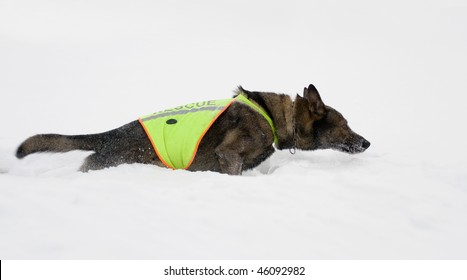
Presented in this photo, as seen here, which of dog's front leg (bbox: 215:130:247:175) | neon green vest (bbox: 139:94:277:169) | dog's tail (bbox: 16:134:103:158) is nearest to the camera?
dog's tail (bbox: 16:134:103:158)

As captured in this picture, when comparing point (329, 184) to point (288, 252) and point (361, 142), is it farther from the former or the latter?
point (361, 142)

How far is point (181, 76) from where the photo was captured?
17.7 m

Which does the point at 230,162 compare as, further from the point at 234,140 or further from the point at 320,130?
the point at 320,130

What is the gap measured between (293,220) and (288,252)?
49 cm

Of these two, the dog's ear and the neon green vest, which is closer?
the neon green vest

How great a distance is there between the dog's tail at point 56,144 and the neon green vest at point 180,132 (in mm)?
724

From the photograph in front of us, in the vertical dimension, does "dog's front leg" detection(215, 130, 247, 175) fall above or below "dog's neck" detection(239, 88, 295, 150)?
below

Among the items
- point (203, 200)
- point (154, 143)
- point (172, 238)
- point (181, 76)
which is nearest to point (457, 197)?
point (203, 200)

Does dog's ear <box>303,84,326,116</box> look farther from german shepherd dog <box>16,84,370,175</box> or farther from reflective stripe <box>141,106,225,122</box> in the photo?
reflective stripe <box>141,106,225,122</box>

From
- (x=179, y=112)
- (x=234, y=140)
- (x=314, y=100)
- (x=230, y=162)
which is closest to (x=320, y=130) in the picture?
(x=314, y=100)

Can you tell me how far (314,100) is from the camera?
6.03m

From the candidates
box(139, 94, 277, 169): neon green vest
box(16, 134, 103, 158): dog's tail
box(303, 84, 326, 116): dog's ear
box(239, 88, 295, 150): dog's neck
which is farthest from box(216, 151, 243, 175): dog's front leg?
box(16, 134, 103, 158): dog's tail

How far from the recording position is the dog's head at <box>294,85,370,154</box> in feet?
20.0

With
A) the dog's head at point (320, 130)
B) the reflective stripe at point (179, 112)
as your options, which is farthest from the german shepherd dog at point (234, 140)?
the reflective stripe at point (179, 112)
